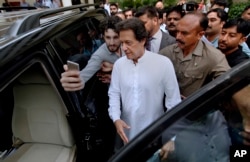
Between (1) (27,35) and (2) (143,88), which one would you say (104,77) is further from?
(1) (27,35)

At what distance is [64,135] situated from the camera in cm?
186

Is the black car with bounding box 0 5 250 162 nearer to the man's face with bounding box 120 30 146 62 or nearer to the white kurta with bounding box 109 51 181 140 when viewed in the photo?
the white kurta with bounding box 109 51 181 140

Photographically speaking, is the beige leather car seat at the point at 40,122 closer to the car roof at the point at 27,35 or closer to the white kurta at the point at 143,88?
the car roof at the point at 27,35

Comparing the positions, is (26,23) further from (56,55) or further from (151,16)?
(151,16)

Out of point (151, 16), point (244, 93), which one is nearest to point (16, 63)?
point (244, 93)

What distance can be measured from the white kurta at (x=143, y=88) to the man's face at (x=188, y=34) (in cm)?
27

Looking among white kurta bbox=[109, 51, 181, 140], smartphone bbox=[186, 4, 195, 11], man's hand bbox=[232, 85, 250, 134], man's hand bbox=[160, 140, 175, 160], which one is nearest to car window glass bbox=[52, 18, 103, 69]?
white kurta bbox=[109, 51, 181, 140]

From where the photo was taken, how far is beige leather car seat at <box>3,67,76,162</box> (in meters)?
1.85

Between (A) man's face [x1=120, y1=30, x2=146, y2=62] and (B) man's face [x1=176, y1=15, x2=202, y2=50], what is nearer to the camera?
(A) man's face [x1=120, y1=30, x2=146, y2=62]

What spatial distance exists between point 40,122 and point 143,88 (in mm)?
791

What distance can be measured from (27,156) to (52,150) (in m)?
0.18

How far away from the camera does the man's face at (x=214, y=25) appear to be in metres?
3.66

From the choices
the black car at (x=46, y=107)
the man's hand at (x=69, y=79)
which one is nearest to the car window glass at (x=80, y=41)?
the black car at (x=46, y=107)

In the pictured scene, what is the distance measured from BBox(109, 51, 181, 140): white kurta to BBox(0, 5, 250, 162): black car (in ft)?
0.84
